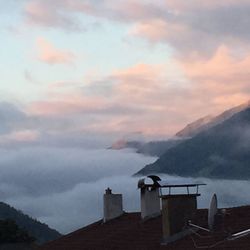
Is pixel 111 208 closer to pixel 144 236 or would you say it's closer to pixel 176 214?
pixel 144 236

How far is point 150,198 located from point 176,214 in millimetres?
4694

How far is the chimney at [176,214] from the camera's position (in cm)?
2183

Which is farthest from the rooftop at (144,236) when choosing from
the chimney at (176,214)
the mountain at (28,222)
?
the mountain at (28,222)

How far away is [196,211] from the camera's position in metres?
22.8

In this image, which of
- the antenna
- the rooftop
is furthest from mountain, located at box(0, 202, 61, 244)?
the antenna

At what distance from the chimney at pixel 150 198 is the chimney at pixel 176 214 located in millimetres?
4169

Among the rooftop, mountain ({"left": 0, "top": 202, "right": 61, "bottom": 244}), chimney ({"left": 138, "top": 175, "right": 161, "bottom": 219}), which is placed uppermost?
mountain ({"left": 0, "top": 202, "right": 61, "bottom": 244})

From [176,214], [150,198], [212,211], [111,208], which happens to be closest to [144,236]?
[150,198]

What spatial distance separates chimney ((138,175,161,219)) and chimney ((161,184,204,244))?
164 inches

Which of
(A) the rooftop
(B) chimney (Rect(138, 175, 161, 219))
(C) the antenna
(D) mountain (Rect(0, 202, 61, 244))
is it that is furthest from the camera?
(D) mountain (Rect(0, 202, 61, 244))

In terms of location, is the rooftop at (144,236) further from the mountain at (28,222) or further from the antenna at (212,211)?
the mountain at (28,222)

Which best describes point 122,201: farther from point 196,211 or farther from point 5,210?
point 5,210

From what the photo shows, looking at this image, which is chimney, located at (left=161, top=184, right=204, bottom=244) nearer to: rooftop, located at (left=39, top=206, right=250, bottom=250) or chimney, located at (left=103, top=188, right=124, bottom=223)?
rooftop, located at (left=39, top=206, right=250, bottom=250)

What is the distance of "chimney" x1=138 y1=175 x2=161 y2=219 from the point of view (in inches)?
1046
